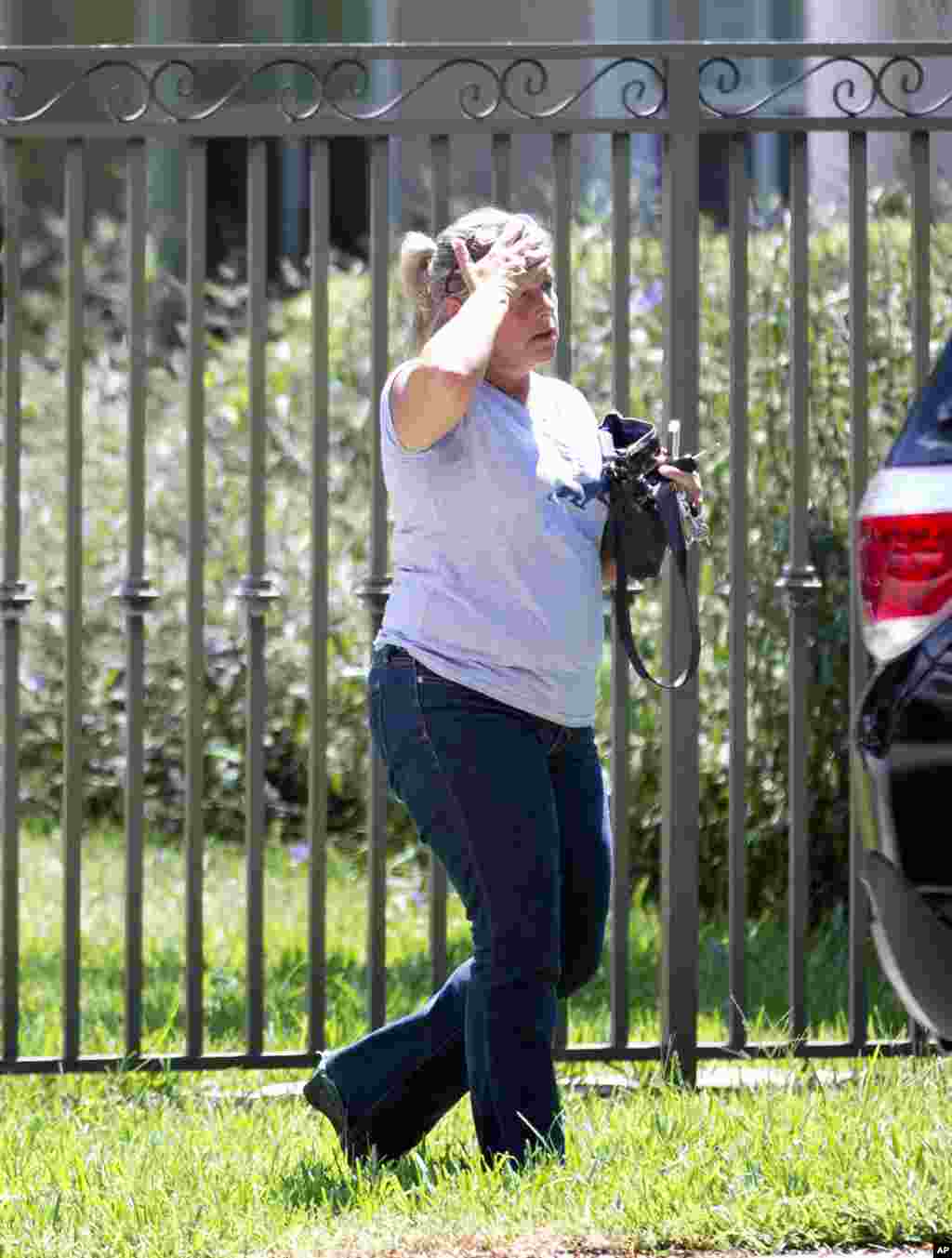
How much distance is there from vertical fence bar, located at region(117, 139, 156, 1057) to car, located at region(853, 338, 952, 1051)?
1.95 meters

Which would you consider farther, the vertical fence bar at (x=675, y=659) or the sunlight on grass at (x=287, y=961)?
the sunlight on grass at (x=287, y=961)

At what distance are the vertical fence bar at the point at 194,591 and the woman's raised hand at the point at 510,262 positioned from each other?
3.49ft

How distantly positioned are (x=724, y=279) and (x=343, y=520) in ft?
5.51

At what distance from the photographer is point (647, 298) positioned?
6.66 metres

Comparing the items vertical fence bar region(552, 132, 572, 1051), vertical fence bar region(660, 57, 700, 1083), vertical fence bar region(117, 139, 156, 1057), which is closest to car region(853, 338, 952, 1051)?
vertical fence bar region(660, 57, 700, 1083)

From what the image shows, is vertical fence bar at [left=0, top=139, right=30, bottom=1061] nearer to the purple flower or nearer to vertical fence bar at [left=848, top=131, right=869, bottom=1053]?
vertical fence bar at [left=848, top=131, right=869, bottom=1053]

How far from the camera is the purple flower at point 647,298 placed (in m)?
6.64

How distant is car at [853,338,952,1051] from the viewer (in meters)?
3.10

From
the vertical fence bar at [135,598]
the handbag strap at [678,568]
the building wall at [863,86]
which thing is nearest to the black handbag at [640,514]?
the handbag strap at [678,568]

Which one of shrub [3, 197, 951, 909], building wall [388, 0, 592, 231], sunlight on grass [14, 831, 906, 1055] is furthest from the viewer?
building wall [388, 0, 592, 231]

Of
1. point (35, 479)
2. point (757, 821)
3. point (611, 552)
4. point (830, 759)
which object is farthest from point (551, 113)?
point (35, 479)

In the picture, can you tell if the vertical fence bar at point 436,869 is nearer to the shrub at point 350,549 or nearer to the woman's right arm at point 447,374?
the shrub at point 350,549

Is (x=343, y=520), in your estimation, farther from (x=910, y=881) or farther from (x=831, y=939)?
(x=910, y=881)

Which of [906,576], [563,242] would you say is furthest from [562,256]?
[906,576]
